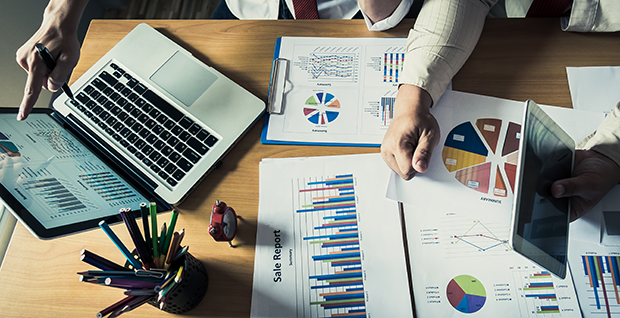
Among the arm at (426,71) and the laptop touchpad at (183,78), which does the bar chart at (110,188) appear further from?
the arm at (426,71)

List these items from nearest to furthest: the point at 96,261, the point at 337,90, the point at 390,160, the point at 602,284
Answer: the point at 96,261, the point at 602,284, the point at 390,160, the point at 337,90

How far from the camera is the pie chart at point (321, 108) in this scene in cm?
78

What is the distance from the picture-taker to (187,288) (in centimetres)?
58

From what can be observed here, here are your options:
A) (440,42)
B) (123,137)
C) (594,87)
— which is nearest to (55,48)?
(123,137)

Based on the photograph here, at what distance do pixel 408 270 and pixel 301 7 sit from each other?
707 millimetres

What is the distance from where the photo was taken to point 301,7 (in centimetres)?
95

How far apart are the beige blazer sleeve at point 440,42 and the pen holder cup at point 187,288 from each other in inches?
21.5

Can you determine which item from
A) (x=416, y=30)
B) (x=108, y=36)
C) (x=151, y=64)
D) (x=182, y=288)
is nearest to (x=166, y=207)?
(x=182, y=288)

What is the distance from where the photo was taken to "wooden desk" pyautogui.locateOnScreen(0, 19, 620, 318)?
0.66 meters

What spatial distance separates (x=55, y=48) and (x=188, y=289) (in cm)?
59

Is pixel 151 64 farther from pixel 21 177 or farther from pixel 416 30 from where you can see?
pixel 416 30

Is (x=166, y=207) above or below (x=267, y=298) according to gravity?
above

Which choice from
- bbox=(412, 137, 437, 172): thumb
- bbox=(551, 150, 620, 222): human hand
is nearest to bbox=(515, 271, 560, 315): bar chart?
bbox=(551, 150, 620, 222): human hand

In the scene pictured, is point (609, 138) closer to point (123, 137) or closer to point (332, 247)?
point (332, 247)
